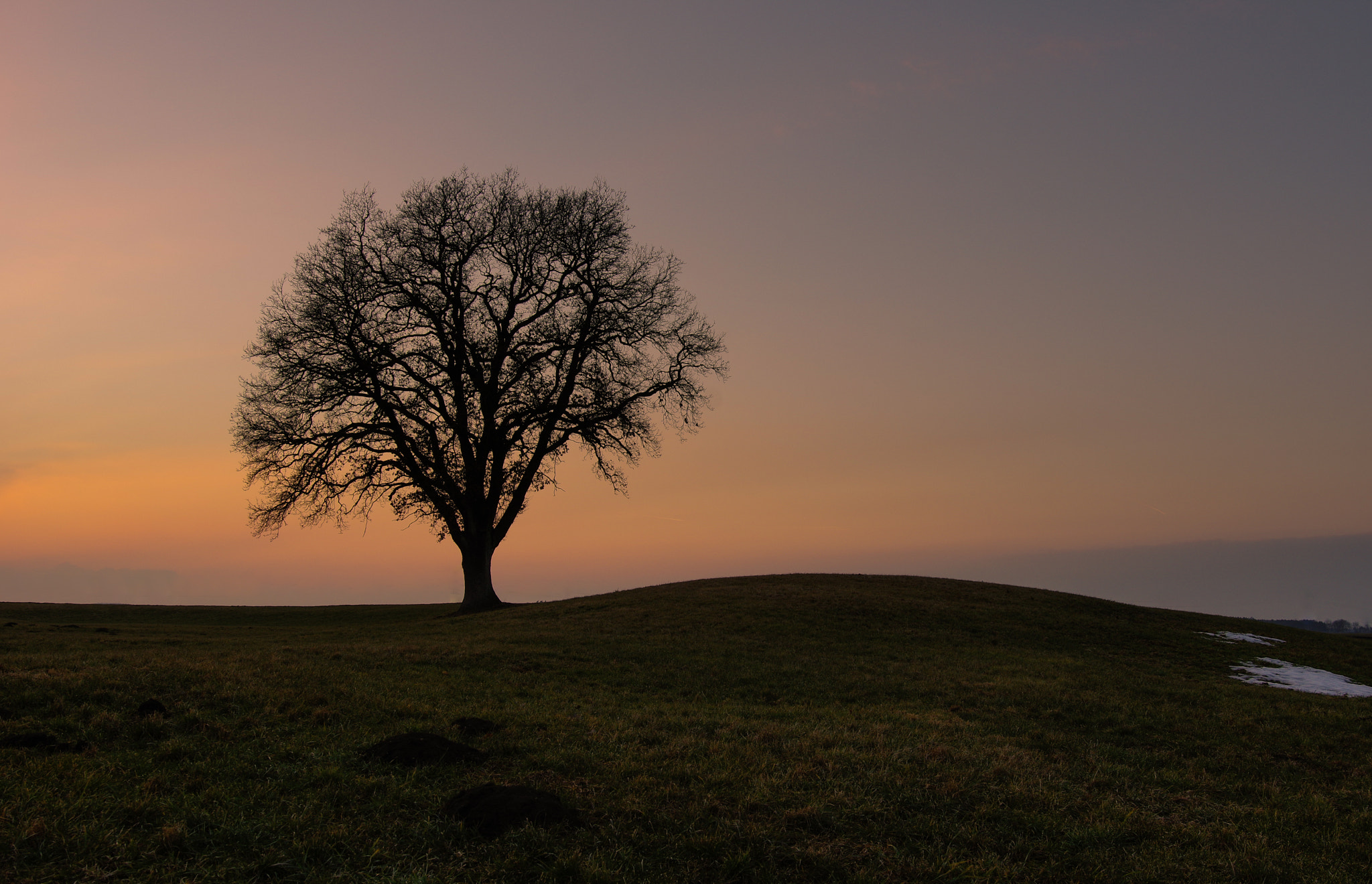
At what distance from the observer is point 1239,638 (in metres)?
31.2

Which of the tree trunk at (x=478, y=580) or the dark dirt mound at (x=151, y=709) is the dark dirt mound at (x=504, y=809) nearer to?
the dark dirt mound at (x=151, y=709)

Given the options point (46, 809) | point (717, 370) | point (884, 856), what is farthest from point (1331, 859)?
point (717, 370)

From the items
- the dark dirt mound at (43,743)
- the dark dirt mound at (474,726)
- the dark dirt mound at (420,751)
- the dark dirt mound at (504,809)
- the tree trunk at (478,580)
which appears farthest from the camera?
the tree trunk at (478,580)

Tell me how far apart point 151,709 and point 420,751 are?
4356mm

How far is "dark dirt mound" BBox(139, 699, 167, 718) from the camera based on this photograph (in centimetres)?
1052

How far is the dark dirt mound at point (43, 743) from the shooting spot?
906cm

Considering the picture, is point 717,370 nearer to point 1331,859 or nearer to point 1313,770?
point 1313,770

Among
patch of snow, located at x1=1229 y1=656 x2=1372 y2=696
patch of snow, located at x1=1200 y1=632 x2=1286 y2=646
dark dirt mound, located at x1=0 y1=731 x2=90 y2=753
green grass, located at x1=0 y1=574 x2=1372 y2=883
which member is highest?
dark dirt mound, located at x1=0 y1=731 x2=90 y2=753

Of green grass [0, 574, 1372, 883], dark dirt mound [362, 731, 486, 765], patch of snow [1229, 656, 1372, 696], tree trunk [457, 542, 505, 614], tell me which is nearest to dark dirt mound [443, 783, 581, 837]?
green grass [0, 574, 1372, 883]

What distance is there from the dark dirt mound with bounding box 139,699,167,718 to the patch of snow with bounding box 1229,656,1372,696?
26805 mm

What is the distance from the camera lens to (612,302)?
131 ft

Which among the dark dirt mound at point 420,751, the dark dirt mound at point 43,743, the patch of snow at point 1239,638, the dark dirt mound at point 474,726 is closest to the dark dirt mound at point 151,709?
the dark dirt mound at point 43,743

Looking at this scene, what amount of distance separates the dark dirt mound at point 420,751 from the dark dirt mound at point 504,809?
1.53 meters

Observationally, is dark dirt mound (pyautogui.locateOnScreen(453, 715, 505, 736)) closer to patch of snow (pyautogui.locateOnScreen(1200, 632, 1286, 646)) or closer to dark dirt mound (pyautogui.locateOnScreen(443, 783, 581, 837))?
dark dirt mound (pyautogui.locateOnScreen(443, 783, 581, 837))
